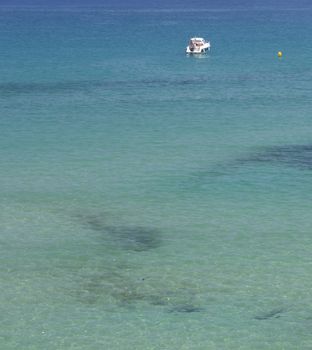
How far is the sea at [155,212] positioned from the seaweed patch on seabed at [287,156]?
0.46 ft

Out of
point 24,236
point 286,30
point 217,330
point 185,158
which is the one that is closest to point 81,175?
point 185,158

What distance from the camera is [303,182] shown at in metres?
56.0

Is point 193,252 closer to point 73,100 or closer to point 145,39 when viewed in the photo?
point 73,100

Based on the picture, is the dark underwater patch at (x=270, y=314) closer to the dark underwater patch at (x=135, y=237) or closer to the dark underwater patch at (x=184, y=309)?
the dark underwater patch at (x=184, y=309)

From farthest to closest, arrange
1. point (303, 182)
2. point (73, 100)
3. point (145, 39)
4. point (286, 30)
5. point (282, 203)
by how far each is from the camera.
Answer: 1. point (286, 30)
2. point (145, 39)
3. point (73, 100)
4. point (303, 182)
5. point (282, 203)

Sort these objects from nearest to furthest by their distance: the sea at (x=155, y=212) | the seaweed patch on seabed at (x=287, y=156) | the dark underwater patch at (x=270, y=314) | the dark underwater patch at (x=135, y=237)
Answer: the sea at (x=155, y=212), the dark underwater patch at (x=270, y=314), the dark underwater patch at (x=135, y=237), the seaweed patch on seabed at (x=287, y=156)

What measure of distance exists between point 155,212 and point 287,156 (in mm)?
15720

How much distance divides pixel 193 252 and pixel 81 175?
16018mm

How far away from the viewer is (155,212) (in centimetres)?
5044

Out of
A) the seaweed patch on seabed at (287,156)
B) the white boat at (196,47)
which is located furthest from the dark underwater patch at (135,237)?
the white boat at (196,47)

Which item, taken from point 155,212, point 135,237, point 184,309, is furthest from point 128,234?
point 184,309

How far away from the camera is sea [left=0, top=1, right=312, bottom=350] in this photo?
35938 mm

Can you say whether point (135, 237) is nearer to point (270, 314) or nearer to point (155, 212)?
point (155, 212)

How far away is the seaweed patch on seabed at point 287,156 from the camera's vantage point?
6056 centimetres
